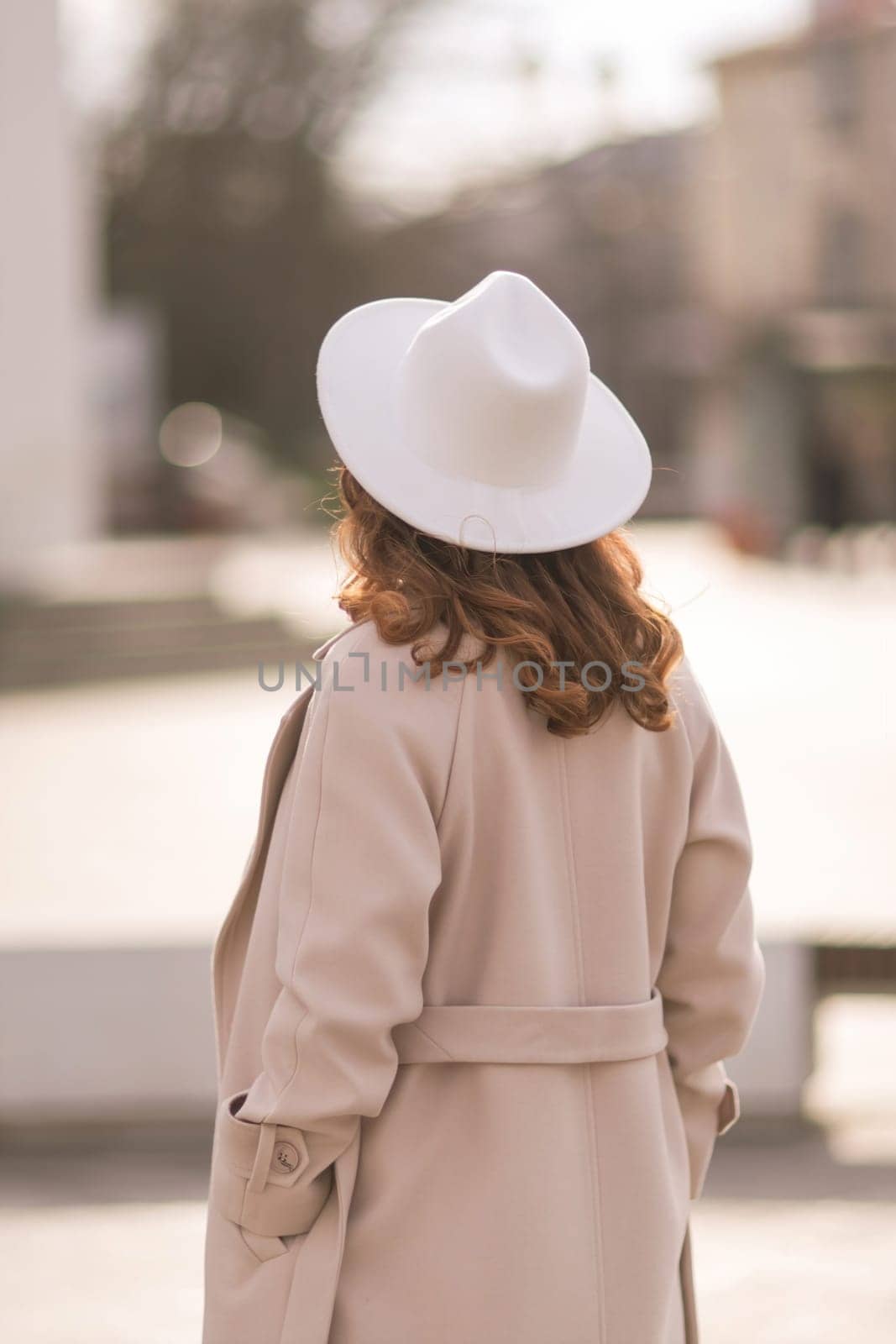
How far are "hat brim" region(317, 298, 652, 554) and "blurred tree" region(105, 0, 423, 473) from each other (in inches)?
1407

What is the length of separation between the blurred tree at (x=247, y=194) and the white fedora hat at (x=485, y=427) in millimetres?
35850

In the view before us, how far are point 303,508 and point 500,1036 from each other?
3.89 m

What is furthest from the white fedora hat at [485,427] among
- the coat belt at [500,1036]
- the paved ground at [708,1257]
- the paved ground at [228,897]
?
the paved ground at [708,1257]

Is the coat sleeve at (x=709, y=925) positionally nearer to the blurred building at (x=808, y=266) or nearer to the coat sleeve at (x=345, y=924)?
the coat sleeve at (x=345, y=924)

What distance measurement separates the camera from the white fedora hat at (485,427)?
1806 mm

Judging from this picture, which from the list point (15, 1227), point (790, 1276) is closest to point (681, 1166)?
point (790, 1276)

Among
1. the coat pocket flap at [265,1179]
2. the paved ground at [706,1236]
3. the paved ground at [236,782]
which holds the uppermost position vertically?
the coat pocket flap at [265,1179]

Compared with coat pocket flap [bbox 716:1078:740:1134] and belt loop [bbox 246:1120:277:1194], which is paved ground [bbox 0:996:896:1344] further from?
belt loop [bbox 246:1120:277:1194]

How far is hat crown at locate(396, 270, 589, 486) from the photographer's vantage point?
1.81m

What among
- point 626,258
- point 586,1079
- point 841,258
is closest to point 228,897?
point 586,1079

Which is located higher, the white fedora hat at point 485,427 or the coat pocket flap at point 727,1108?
the white fedora hat at point 485,427

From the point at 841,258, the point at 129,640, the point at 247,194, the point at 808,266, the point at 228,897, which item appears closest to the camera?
the point at 228,897

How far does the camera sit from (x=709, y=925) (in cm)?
Answer: 199

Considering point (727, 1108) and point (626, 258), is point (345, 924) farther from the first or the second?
point (626, 258)
